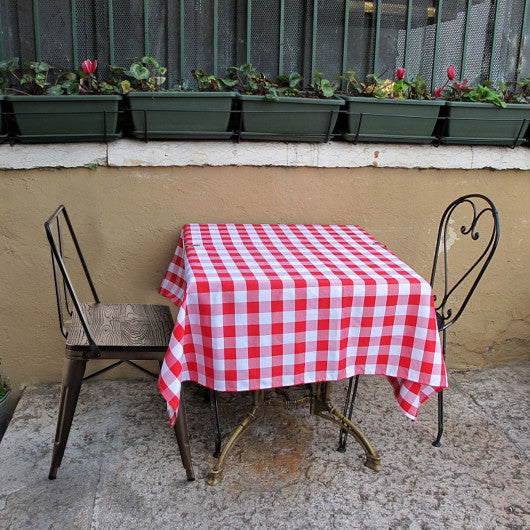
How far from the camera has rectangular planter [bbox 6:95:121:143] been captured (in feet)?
8.95

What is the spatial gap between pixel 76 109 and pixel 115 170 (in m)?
0.33

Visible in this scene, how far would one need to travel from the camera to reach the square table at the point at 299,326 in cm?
217

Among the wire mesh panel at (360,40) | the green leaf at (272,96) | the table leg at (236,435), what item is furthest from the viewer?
the wire mesh panel at (360,40)

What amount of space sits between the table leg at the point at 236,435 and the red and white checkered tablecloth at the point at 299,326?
0.32m

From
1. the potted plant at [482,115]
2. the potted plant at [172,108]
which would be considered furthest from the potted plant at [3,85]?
the potted plant at [482,115]

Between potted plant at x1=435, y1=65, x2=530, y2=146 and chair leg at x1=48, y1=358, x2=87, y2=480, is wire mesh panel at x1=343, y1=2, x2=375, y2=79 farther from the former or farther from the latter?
chair leg at x1=48, y1=358, x2=87, y2=480

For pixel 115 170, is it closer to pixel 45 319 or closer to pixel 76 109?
pixel 76 109

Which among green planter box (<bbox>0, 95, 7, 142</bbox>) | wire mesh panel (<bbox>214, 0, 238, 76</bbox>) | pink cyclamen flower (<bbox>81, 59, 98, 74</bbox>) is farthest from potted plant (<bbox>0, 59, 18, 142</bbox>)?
wire mesh panel (<bbox>214, 0, 238, 76</bbox>)

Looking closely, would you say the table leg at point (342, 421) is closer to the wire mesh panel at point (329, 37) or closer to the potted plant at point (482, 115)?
the potted plant at point (482, 115)

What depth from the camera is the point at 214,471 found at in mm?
2461

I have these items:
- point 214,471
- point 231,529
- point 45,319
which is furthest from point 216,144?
point 231,529

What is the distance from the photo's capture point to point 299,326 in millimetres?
2246

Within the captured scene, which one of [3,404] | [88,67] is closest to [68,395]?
[3,404]

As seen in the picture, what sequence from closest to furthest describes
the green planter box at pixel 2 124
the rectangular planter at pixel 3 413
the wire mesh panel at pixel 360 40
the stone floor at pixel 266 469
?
the stone floor at pixel 266 469
the green planter box at pixel 2 124
the rectangular planter at pixel 3 413
the wire mesh panel at pixel 360 40
